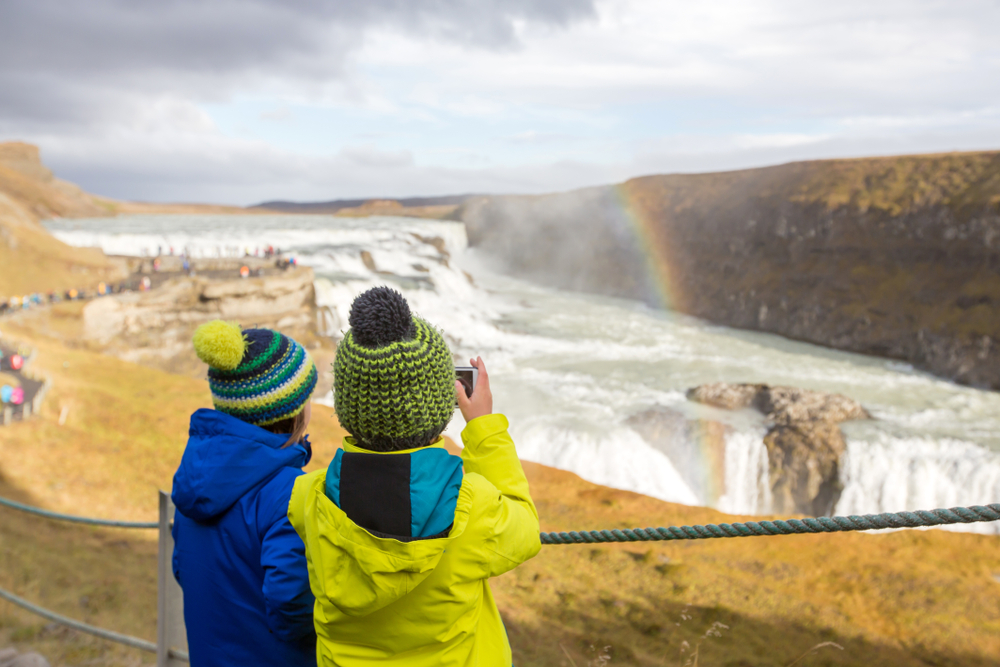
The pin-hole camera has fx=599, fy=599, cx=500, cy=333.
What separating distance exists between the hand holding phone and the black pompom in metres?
0.29

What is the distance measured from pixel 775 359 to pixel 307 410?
2853 cm

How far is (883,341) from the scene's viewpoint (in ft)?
95.7

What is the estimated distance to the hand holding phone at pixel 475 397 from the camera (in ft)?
5.37

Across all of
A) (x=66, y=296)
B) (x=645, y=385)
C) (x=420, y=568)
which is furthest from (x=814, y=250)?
(x=420, y=568)

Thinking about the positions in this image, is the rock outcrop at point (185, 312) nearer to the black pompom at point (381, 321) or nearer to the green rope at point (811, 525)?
the green rope at point (811, 525)

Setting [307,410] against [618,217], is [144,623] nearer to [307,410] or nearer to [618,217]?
[307,410]

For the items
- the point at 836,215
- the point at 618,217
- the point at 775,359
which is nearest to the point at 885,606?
the point at 775,359

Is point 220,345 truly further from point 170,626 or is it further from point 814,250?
point 814,250

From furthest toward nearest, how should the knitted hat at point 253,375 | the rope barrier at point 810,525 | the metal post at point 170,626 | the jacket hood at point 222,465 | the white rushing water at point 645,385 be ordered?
1. the white rushing water at point 645,385
2. the metal post at point 170,626
3. the knitted hat at point 253,375
4. the jacket hood at point 222,465
5. the rope barrier at point 810,525

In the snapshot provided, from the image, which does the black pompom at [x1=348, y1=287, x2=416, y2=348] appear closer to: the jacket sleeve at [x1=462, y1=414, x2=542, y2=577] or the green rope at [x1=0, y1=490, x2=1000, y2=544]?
the jacket sleeve at [x1=462, y1=414, x2=542, y2=577]

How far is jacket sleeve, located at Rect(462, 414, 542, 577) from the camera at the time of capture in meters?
1.41

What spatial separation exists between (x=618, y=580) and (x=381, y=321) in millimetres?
8587

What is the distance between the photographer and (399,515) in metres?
1.25

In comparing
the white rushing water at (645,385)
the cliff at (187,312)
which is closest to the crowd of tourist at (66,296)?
the cliff at (187,312)
